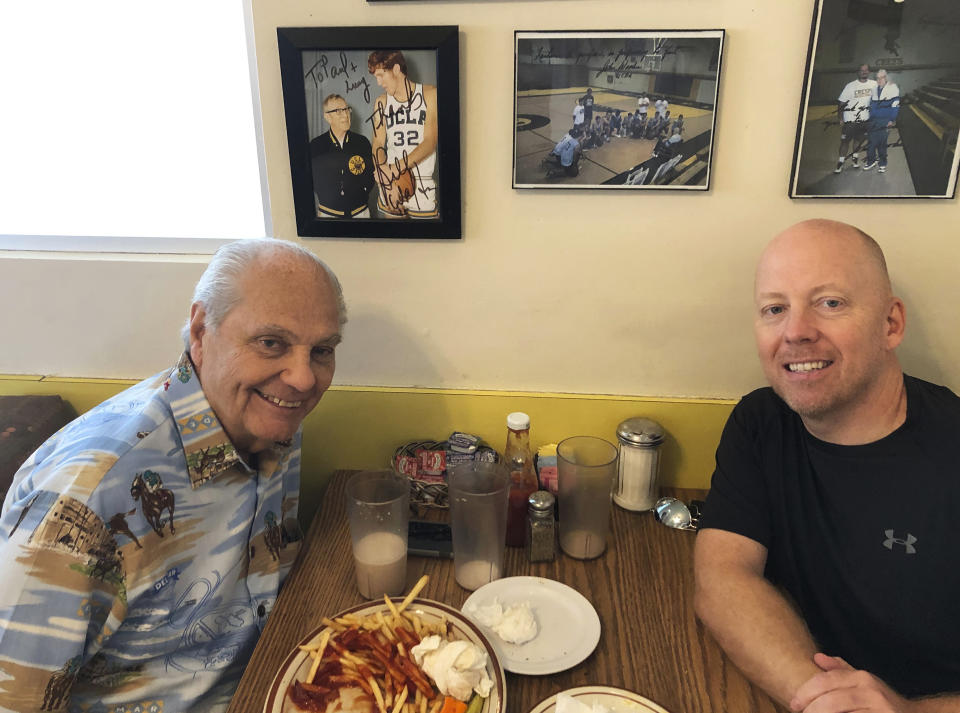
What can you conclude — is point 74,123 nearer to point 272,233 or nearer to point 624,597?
point 272,233

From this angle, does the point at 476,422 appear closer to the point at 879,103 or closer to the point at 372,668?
the point at 372,668

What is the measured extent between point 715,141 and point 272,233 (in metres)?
1.10

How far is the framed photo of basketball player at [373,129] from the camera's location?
4.79ft

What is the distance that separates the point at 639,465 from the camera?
1.55m

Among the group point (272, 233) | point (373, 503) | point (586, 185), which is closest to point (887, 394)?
point (586, 185)

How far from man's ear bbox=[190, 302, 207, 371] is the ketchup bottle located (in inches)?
25.2

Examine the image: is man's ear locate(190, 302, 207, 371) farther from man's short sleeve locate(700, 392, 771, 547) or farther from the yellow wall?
man's short sleeve locate(700, 392, 771, 547)

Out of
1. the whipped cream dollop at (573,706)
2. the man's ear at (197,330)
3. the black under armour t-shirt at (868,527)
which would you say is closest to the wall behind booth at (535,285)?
the black under armour t-shirt at (868,527)

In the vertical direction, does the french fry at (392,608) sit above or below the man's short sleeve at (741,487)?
below

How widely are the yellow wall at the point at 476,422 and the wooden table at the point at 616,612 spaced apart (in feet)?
0.71

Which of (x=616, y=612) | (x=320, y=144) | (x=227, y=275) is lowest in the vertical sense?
(x=616, y=612)

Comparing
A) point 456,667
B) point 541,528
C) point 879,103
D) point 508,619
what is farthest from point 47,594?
point 879,103

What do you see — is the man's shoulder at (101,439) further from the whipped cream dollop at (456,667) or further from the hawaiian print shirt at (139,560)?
the whipped cream dollop at (456,667)

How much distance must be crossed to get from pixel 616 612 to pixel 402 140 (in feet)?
3.67
